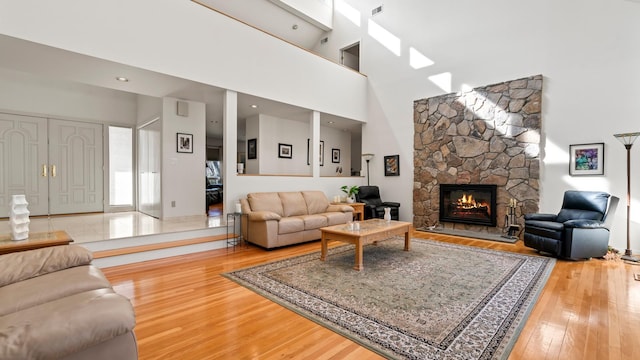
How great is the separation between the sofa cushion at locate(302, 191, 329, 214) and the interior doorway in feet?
15.1

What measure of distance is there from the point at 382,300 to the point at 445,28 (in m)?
6.18

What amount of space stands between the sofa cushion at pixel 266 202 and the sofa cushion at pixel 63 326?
3573mm

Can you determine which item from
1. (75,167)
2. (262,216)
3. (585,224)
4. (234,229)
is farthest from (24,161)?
(585,224)

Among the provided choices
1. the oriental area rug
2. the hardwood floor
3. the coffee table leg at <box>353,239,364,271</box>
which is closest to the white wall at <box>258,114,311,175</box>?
the oriental area rug

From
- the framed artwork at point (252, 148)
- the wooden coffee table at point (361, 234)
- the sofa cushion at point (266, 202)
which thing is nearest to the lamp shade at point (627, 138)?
the wooden coffee table at point (361, 234)

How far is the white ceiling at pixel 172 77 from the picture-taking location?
3692 millimetres

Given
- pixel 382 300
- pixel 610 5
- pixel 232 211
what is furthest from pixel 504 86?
pixel 232 211

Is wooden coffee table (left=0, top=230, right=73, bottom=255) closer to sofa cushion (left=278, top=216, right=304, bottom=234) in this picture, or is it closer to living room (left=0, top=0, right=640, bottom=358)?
living room (left=0, top=0, right=640, bottom=358)

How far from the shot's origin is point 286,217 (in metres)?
5.24

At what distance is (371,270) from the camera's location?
359 centimetres

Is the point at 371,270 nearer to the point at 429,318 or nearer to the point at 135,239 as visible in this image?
the point at 429,318

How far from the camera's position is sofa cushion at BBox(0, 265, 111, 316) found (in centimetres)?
147

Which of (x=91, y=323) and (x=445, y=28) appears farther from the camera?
(x=445, y=28)

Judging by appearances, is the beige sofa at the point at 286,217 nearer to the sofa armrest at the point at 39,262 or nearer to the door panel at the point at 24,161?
the sofa armrest at the point at 39,262
